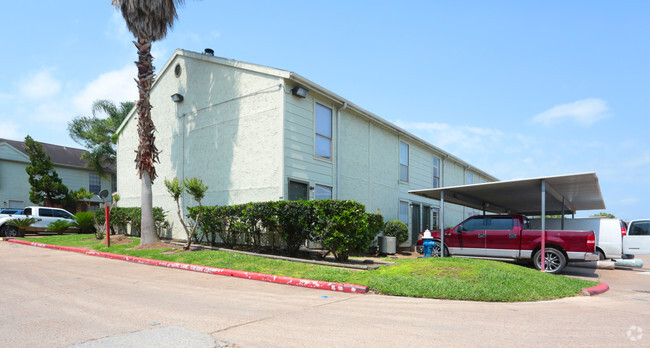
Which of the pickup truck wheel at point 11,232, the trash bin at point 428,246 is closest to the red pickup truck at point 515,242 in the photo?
the trash bin at point 428,246

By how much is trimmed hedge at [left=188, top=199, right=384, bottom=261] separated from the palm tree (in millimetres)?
1620

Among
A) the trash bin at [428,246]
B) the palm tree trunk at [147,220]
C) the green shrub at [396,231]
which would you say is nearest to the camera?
the trash bin at [428,246]

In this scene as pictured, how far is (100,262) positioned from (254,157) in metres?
5.72

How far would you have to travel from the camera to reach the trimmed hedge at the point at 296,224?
10.6 metres

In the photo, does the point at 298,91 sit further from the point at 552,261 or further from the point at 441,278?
the point at 552,261

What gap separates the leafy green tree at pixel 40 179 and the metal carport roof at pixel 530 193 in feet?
88.8

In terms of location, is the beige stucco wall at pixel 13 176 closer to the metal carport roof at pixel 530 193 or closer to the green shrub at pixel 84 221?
the green shrub at pixel 84 221

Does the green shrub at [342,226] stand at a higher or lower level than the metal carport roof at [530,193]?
lower

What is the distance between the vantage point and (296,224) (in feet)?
37.1

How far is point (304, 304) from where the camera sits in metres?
6.36

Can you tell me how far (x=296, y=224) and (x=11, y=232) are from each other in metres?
17.1

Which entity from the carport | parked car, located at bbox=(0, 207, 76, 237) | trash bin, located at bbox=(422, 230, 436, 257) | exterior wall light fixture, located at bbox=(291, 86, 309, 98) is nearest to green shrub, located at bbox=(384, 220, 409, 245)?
the carport

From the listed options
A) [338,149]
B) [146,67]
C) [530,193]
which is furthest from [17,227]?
[530,193]

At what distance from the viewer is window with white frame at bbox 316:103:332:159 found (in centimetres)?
1466
